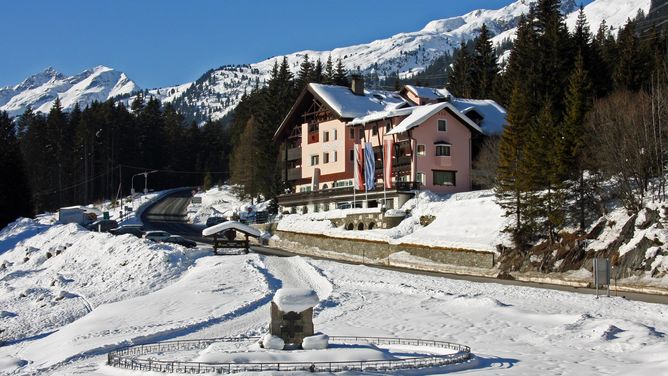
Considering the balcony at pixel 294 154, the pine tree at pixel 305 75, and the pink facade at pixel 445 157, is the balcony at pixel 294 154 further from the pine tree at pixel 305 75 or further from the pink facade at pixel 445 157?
the pink facade at pixel 445 157

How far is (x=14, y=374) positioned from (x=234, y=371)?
27.9 feet

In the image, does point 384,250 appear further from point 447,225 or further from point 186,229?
point 186,229

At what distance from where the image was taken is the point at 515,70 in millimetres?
77500

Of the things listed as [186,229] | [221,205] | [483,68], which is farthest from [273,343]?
[221,205]

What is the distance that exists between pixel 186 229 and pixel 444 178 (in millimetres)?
29745

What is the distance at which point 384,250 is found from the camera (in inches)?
2227

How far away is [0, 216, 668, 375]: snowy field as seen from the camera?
24.4 m

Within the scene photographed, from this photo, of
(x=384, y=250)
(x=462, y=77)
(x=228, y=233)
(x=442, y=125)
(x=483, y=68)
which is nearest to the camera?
(x=228, y=233)

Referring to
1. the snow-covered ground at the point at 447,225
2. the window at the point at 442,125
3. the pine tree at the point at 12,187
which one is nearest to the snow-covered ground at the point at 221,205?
the pine tree at the point at 12,187

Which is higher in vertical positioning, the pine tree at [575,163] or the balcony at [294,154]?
the balcony at [294,154]

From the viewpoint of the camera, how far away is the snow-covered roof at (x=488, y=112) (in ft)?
249

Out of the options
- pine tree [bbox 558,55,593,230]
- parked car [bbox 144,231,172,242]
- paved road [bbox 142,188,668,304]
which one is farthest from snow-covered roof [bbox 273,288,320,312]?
parked car [bbox 144,231,172,242]

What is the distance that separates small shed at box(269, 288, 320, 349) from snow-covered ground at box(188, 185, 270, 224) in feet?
204

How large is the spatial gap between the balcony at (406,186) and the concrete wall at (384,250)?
8246 millimetres
